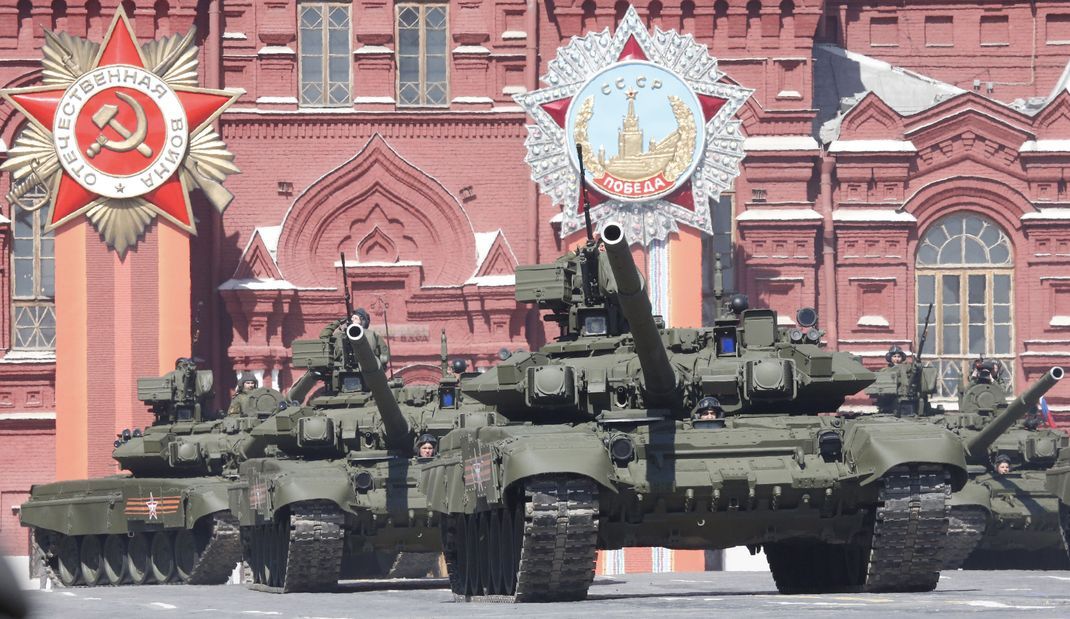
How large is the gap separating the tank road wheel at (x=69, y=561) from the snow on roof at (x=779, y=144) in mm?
12945

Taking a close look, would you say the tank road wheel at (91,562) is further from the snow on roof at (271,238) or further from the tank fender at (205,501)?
the snow on roof at (271,238)

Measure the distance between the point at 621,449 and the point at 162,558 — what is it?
14853 mm

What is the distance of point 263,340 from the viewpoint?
3697cm

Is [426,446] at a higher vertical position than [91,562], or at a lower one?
higher

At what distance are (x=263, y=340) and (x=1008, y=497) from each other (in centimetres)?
1360

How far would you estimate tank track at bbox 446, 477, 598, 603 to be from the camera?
16469mm

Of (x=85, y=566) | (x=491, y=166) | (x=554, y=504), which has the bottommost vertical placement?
(x=85, y=566)

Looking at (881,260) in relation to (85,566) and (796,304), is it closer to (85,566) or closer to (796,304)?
(796,304)

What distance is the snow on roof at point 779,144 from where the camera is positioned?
37.6 meters

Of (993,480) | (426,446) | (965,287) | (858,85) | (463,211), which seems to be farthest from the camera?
(858,85)

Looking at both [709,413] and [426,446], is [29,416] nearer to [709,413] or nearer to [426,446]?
[426,446]

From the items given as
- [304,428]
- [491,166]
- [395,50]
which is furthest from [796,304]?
[304,428]

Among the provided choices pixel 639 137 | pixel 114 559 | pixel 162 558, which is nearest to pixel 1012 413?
pixel 639 137

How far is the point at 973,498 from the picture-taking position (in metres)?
27.4
